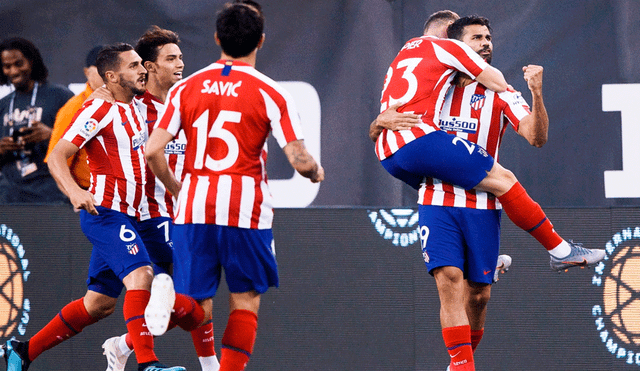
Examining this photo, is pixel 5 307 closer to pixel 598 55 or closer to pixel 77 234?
pixel 77 234

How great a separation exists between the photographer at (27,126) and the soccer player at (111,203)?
145cm

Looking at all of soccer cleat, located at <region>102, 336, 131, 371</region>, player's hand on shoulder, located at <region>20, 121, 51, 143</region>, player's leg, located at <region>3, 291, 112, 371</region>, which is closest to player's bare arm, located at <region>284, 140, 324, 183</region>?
player's leg, located at <region>3, 291, 112, 371</region>

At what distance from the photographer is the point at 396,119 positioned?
4078 mm

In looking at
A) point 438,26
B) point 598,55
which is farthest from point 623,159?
point 438,26

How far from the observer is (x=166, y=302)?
3398 mm

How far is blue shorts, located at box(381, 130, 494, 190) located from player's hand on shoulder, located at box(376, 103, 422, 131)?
105 millimetres

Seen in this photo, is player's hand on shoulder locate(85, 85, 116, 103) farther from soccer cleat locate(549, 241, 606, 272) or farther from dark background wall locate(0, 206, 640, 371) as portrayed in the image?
soccer cleat locate(549, 241, 606, 272)

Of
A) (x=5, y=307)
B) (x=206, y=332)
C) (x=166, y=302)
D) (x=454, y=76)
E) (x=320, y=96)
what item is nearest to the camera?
(x=166, y=302)

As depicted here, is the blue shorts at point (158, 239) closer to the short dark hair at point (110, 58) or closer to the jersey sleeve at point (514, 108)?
the short dark hair at point (110, 58)

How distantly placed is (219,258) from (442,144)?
1.27 m

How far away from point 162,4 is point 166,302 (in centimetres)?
335

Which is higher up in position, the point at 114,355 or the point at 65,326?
the point at 65,326

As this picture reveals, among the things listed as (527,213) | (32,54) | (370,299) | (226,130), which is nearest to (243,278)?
(226,130)

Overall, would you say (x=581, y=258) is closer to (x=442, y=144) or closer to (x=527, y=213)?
(x=527, y=213)
